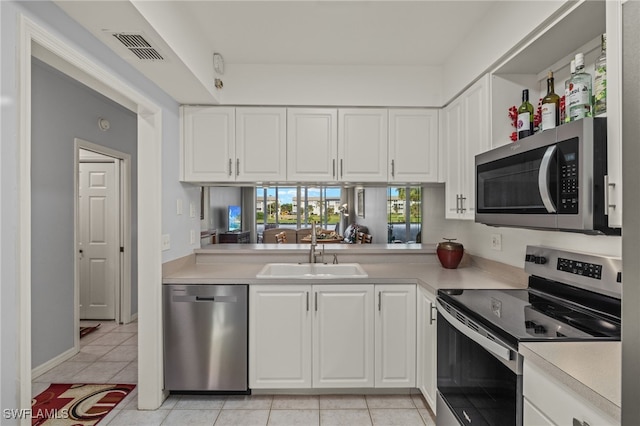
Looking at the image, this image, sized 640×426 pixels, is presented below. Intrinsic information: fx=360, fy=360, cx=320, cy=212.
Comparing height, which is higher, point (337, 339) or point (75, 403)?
point (337, 339)

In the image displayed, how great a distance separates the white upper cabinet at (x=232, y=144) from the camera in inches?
109

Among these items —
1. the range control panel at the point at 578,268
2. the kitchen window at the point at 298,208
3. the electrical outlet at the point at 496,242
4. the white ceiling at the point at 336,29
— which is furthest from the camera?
the kitchen window at the point at 298,208

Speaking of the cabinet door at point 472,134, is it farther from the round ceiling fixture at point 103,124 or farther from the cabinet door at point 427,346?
the round ceiling fixture at point 103,124

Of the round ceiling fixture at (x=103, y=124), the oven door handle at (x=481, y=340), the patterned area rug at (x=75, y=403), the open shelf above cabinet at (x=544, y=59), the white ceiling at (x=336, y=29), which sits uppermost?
the white ceiling at (x=336, y=29)

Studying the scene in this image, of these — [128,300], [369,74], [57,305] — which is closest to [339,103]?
[369,74]

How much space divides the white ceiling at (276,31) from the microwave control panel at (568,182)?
3.85ft

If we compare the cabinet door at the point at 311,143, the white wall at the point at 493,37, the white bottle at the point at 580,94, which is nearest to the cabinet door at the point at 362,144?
the cabinet door at the point at 311,143

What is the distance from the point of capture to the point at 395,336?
7.95ft

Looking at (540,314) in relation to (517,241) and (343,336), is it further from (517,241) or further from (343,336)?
(343,336)

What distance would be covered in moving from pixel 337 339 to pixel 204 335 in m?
0.88

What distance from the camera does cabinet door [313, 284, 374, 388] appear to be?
2410 millimetres

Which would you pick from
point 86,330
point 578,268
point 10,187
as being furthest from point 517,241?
point 86,330

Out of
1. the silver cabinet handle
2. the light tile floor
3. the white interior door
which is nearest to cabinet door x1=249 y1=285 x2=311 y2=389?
the light tile floor

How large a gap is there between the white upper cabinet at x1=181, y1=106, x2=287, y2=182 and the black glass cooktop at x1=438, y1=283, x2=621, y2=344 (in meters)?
1.65
